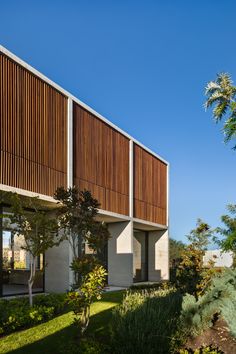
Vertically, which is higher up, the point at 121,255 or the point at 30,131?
the point at 30,131

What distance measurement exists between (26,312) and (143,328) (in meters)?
4.18

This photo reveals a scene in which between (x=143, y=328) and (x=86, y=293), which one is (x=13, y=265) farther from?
(x=143, y=328)

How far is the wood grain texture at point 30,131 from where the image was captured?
15.9m

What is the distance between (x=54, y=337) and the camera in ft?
32.0

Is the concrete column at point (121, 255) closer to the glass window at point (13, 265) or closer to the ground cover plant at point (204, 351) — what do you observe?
the glass window at point (13, 265)

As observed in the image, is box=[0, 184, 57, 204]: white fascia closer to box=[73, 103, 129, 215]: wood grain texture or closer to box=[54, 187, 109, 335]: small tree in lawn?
box=[73, 103, 129, 215]: wood grain texture

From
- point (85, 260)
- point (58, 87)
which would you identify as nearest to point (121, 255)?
point (58, 87)

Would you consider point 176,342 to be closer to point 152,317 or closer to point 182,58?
point 152,317

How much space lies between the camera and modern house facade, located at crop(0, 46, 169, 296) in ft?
53.5

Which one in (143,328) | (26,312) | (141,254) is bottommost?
(141,254)

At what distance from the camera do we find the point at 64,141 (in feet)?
Result: 63.1

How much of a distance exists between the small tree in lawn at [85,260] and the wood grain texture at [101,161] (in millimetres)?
8298

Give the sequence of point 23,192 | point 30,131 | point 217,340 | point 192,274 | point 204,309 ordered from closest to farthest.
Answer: point 217,340 < point 204,309 < point 192,274 < point 23,192 < point 30,131

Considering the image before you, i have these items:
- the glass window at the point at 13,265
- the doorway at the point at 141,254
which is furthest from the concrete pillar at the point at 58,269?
the doorway at the point at 141,254
